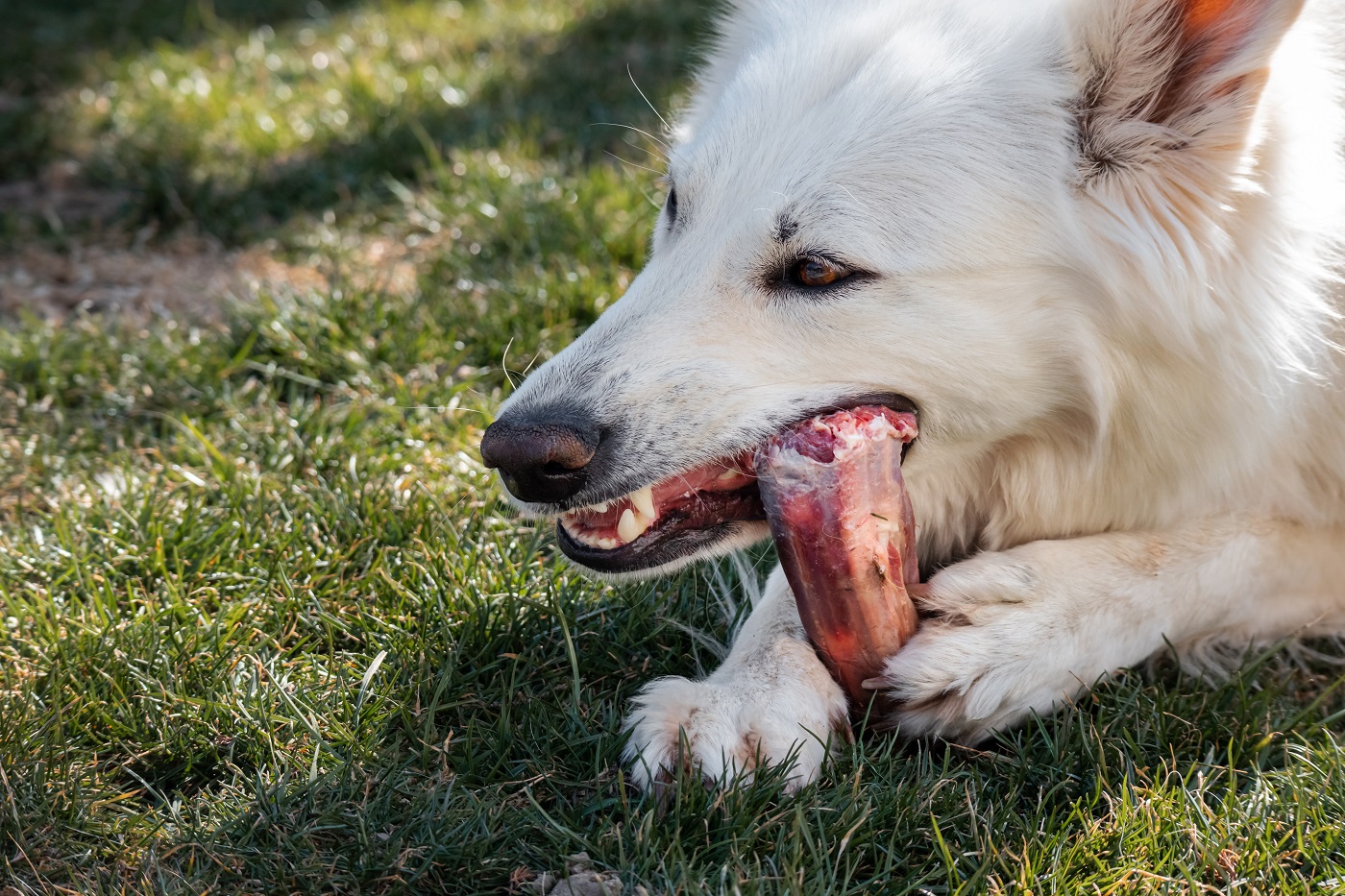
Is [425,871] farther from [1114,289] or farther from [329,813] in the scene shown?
[1114,289]

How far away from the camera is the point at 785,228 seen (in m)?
2.12

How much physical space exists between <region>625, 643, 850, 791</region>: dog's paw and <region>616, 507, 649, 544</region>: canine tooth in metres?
0.26

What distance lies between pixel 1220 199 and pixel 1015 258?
352 millimetres

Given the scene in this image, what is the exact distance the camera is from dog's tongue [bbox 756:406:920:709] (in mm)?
2008

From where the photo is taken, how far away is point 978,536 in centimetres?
241

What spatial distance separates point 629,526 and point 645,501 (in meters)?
0.05

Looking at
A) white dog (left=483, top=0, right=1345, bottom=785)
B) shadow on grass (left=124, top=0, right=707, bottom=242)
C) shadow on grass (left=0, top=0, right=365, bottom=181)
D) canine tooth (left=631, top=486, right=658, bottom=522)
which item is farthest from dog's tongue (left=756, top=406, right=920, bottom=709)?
shadow on grass (left=0, top=0, right=365, bottom=181)

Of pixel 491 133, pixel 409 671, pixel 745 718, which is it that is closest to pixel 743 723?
pixel 745 718

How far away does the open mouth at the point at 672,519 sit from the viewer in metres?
2.12

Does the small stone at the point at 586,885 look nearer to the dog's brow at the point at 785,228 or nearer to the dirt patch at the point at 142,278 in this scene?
the dog's brow at the point at 785,228

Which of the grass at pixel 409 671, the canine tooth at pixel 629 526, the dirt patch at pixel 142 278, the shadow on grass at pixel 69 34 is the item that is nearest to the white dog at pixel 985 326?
the canine tooth at pixel 629 526

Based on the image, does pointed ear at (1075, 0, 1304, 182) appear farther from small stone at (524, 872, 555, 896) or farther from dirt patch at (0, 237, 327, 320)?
dirt patch at (0, 237, 327, 320)

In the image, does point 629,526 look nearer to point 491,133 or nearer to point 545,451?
point 545,451

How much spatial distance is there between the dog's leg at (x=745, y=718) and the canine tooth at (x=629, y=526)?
0.27 m
